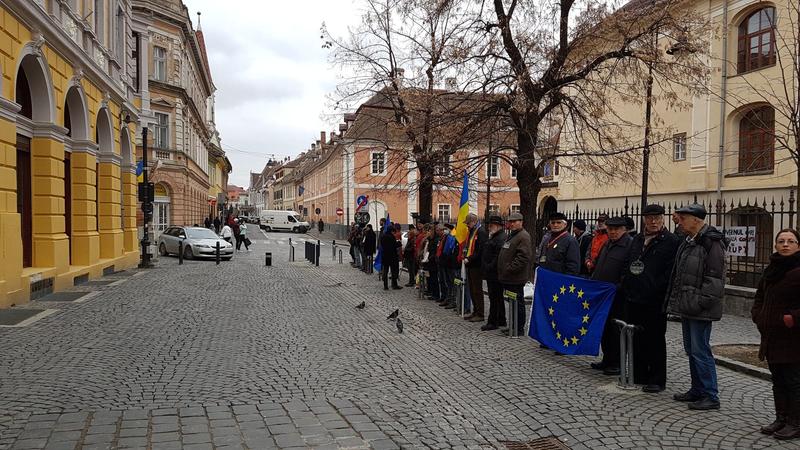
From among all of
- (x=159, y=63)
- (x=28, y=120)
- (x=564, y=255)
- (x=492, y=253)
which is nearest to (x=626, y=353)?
(x=564, y=255)

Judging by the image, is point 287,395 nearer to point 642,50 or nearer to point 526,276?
point 526,276

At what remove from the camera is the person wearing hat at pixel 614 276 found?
6625mm

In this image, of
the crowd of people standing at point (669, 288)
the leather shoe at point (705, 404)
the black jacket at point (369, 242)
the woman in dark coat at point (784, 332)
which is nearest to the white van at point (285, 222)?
the black jacket at point (369, 242)

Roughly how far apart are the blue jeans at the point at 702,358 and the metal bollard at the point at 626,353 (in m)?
0.60

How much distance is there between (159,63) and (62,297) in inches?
1177

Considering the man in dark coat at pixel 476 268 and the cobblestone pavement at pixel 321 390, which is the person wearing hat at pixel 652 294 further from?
the man in dark coat at pixel 476 268

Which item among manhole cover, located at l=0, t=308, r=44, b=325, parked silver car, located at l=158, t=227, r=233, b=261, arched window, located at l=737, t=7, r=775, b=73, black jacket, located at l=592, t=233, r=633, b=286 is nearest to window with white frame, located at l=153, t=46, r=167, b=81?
parked silver car, located at l=158, t=227, r=233, b=261

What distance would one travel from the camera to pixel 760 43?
21.4 m

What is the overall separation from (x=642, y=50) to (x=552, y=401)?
864cm

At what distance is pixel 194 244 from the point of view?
23891mm

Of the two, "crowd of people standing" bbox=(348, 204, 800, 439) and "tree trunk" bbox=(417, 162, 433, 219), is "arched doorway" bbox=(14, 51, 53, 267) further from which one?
"crowd of people standing" bbox=(348, 204, 800, 439)

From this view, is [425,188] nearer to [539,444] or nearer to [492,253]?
[492,253]

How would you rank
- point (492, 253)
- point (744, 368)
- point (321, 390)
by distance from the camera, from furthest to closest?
point (492, 253) → point (744, 368) → point (321, 390)

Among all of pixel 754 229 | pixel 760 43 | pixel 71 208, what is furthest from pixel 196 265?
pixel 760 43
